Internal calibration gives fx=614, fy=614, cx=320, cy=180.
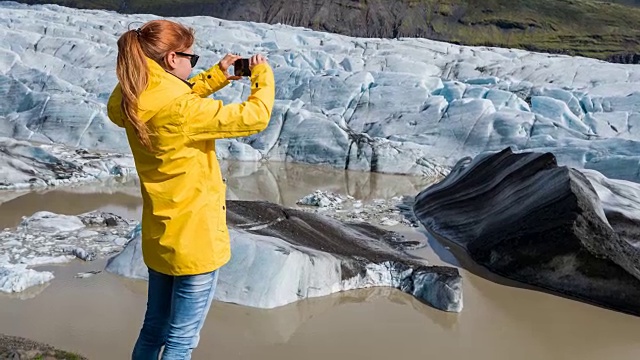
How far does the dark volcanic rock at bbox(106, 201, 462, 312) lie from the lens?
202 inches

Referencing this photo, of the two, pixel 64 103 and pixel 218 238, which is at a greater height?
pixel 218 238

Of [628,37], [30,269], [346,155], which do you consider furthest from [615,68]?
[628,37]

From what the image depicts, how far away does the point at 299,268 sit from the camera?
5.32 meters

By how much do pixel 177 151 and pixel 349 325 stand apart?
2.97 meters

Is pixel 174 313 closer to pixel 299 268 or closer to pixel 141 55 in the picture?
pixel 141 55

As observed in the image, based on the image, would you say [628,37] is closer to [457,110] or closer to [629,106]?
[629,106]

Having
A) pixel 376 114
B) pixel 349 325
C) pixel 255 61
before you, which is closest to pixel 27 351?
pixel 255 61

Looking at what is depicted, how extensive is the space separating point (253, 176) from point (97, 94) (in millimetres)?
8196

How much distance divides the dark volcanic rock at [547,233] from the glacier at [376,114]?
18.2 ft

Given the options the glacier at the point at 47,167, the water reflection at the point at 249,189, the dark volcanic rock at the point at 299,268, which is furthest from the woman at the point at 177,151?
the glacier at the point at 47,167

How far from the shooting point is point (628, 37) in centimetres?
6362

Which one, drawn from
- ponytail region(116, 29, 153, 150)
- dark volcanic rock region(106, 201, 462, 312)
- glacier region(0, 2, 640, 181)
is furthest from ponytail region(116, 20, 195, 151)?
glacier region(0, 2, 640, 181)

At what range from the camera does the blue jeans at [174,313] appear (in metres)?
2.29

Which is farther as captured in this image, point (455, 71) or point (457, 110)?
point (455, 71)
